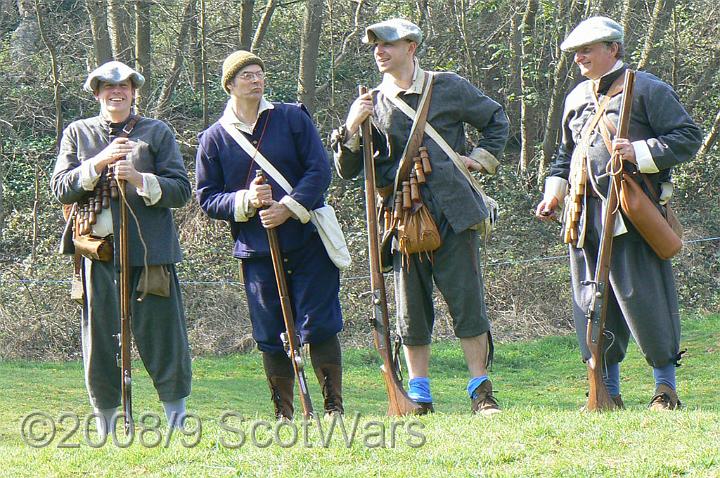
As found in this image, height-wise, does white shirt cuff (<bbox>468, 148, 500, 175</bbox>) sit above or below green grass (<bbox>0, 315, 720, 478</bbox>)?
above

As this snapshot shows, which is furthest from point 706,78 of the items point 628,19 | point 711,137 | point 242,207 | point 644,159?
point 242,207

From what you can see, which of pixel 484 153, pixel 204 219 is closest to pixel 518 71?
pixel 204 219

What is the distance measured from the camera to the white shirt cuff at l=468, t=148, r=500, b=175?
6.83m

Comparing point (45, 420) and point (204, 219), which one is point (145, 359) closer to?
point (45, 420)

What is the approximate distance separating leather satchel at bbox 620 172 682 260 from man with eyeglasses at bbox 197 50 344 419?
70.5 inches

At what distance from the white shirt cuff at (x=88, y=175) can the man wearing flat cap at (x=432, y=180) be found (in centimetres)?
144

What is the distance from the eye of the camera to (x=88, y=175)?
6.69m

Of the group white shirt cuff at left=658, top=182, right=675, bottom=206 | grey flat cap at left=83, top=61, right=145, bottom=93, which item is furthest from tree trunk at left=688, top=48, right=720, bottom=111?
grey flat cap at left=83, top=61, right=145, bottom=93

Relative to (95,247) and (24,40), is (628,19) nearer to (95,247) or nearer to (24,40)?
(24,40)

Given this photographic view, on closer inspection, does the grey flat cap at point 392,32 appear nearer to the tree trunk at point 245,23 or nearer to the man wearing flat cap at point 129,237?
the man wearing flat cap at point 129,237

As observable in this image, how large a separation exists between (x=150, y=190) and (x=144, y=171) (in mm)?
219

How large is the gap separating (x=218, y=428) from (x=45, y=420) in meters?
2.07

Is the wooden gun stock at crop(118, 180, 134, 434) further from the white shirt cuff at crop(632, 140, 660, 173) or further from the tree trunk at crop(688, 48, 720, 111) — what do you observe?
the tree trunk at crop(688, 48, 720, 111)

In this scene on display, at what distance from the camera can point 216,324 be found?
14.6 metres
